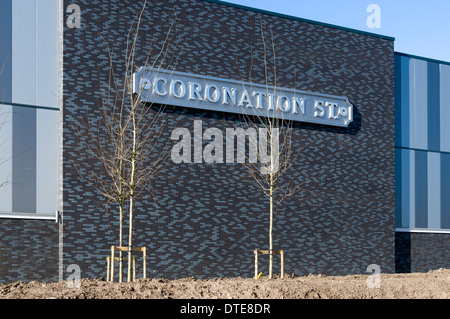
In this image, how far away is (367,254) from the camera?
2006cm

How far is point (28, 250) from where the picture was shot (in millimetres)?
15039

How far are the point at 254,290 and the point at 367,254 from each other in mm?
10340

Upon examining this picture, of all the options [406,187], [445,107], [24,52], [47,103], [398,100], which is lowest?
[406,187]

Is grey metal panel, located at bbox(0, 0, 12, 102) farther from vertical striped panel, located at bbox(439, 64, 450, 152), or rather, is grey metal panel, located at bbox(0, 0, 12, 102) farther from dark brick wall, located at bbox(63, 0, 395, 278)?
vertical striped panel, located at bbox(439, 64, 450, 152)

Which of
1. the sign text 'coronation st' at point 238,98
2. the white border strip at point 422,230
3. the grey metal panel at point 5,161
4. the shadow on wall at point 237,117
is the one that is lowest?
the white border strip at point 422,230

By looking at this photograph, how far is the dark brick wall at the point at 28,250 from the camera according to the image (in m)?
14.7

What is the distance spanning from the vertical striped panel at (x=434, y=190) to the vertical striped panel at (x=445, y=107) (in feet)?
2.07

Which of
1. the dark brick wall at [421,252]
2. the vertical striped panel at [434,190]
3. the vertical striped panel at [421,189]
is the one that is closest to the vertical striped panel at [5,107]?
the dark brick wall at [421,252]

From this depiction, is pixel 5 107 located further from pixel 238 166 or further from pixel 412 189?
pixel 412 189

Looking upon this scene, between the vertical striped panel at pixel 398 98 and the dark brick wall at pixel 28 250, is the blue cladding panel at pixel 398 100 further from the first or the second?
the dark brick wall at pixel 28 250

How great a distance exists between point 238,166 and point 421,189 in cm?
861

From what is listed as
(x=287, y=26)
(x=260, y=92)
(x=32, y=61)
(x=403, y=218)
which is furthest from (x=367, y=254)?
(x=32, y=61)

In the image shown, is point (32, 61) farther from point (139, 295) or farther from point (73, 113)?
point (139, 295)

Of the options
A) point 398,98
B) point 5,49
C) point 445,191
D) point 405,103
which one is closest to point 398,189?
point 445,191
